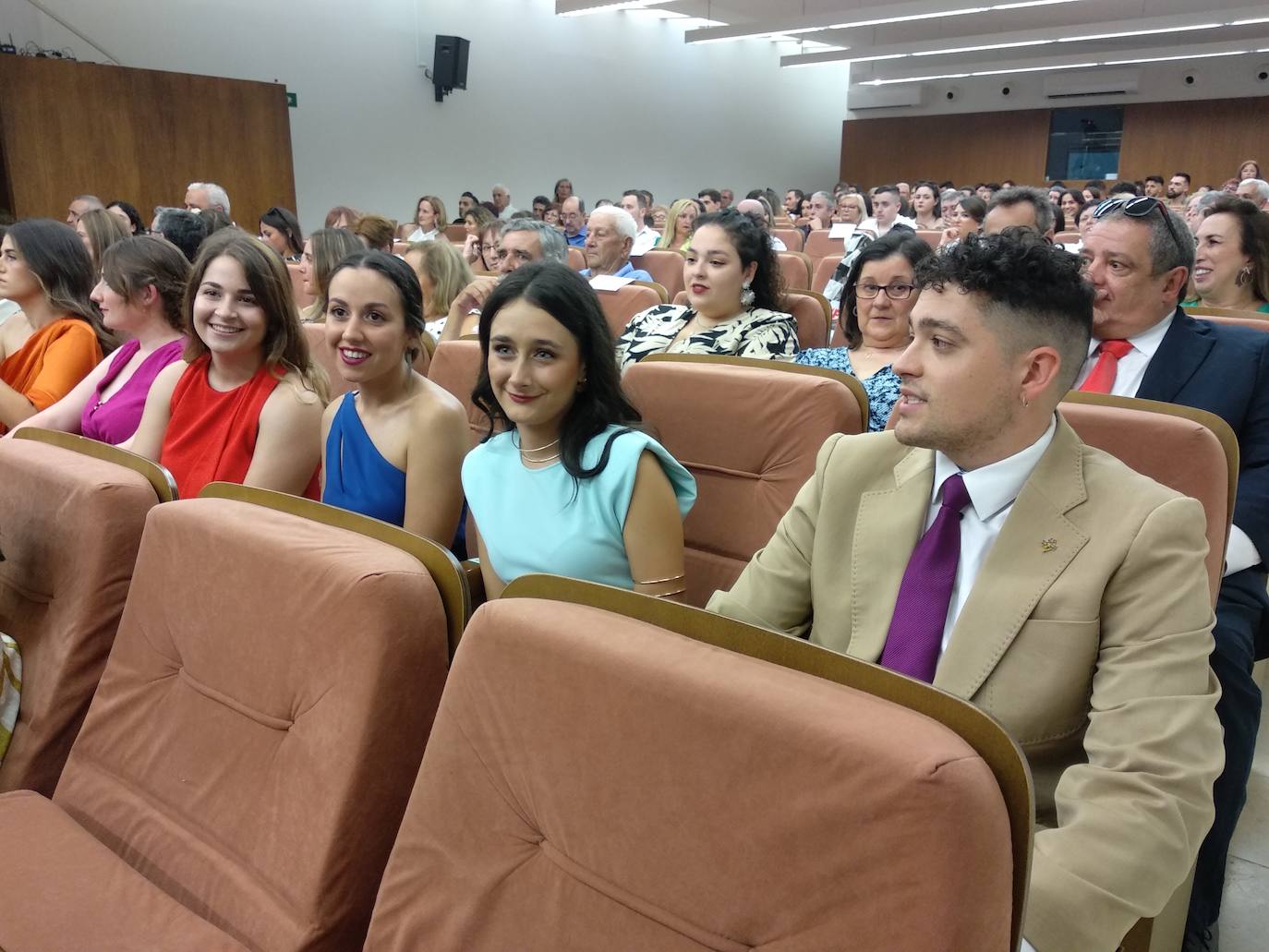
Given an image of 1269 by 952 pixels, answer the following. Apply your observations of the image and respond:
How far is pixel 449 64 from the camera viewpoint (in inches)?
437

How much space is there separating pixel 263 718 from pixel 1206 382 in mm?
1870

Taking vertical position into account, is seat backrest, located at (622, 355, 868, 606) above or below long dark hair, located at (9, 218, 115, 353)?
below

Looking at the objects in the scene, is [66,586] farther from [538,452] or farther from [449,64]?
[449,64]

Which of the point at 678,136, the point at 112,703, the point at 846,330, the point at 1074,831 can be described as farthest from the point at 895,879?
the point at 678,136

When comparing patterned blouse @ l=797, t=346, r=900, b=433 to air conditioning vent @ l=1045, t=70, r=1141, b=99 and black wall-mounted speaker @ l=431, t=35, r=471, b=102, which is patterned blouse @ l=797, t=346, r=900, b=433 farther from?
air conditioning vent @ l=1045, t=70, r=1141, b=99

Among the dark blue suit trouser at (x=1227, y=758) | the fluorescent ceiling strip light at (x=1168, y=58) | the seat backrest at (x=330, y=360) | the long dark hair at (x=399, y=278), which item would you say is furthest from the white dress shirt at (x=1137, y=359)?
the fluorescent ceiling strip light at (x=1168, y=58)

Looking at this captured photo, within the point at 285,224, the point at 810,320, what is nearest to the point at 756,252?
the point at 810,320

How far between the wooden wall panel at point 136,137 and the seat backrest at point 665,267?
5.38 m

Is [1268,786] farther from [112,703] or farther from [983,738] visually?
[112,703]

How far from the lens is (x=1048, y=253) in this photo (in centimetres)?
121

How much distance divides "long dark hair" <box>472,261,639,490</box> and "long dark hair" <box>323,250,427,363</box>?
0.40m

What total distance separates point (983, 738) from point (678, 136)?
50.3 ft

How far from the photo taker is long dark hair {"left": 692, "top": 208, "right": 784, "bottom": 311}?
121 inches

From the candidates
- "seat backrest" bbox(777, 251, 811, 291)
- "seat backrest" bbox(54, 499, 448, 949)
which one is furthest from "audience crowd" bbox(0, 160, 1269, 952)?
"seat backrest" bbox(777, 251, 811, 291)
